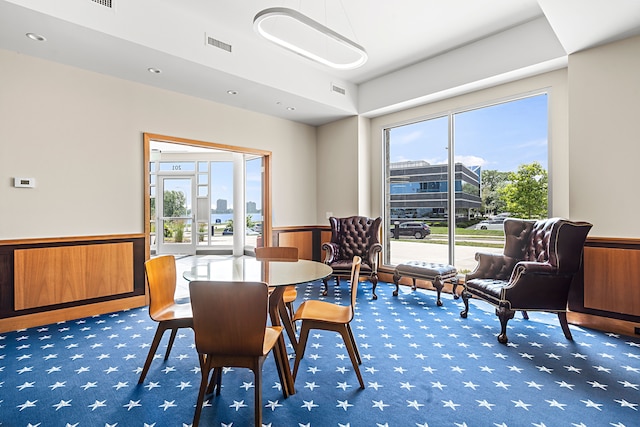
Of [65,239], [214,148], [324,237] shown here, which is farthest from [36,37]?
[324,237]

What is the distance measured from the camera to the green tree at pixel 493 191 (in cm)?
437

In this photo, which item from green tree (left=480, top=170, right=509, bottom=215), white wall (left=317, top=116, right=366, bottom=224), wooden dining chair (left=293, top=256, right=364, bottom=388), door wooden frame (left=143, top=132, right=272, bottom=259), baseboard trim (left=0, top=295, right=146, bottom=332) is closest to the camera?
wooden dining chair (left=293, top=256, right=364, bottom=388)

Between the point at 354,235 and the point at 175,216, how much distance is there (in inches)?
219

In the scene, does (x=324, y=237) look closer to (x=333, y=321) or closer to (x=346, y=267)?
(x=346, y=267)

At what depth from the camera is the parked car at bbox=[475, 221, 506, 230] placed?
440cm

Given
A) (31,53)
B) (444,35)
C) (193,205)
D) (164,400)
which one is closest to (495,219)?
(444,35)

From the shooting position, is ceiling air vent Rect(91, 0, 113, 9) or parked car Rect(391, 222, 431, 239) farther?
parked car Rect(391, 222, 431, 239)

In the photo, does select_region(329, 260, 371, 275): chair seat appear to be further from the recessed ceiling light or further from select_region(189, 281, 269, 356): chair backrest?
the recessed ceiling light

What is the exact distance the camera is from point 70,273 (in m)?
3.61

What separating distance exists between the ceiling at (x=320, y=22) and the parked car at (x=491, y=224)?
1859mm

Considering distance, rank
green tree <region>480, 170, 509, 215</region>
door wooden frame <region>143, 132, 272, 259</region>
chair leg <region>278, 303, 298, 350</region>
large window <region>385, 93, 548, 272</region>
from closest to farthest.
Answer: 1. chair leg <region>278, 303, 298, 350</region>
2. large window <region>385, 93, 548, 272</region>
3. door wooden frame <region>143, 132, 272, 259</region>
4. green tree <region>480, 170, 509, 215</region>

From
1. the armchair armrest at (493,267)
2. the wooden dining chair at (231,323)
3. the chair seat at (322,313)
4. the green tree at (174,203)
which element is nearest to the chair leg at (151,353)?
the wooden dining chair at (231,323)

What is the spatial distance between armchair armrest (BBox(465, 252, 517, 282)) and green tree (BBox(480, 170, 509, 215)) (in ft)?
3.12

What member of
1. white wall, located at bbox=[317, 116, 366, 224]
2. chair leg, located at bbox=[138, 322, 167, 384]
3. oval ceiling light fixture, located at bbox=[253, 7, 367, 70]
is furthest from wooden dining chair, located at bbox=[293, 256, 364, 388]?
white wall, located at bbox=[317, 116, 366, 224]
